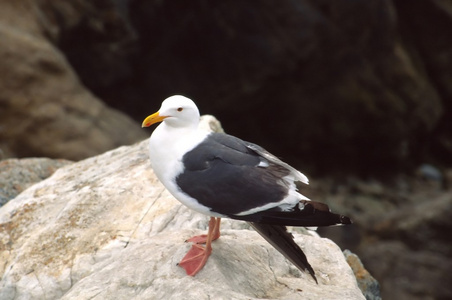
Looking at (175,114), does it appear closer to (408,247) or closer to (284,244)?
(284,244)

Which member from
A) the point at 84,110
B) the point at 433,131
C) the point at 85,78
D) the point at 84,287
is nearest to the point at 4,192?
the point at 84,287

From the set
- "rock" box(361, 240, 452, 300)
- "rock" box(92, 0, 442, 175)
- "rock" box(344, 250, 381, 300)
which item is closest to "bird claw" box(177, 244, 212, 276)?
"rock" box(344, 250, 381, 300)

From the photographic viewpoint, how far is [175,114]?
3.99m

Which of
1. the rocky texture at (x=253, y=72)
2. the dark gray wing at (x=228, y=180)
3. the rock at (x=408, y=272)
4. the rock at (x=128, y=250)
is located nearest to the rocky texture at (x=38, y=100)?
the rocky texture at (x=253, y=72)

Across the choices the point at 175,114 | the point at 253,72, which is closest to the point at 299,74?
the point at 253,72

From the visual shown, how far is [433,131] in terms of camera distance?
1355cm

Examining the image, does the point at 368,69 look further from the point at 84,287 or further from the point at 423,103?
the point at 84,287

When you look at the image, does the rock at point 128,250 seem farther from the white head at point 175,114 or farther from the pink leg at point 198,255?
the white head at point 175,114

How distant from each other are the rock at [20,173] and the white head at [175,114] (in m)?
2.52

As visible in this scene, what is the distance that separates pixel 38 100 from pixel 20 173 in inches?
105

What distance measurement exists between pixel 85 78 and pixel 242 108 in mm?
2713

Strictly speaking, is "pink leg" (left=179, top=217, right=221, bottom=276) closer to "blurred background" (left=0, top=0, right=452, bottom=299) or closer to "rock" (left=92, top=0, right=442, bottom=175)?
"blurred background" (left=0, top=0, right=452, bottom=299)

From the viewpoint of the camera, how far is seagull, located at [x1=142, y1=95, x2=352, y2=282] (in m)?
3.74

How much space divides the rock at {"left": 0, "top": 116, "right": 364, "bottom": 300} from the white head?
0.80m
